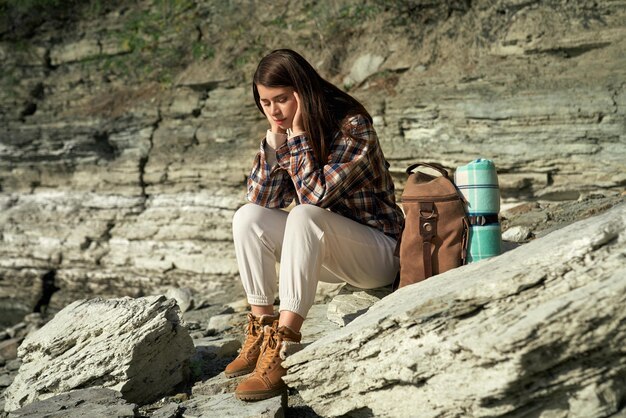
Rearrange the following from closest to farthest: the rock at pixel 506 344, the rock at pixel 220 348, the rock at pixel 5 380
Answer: the rock at pixel 506 344 < the rock at pixel 220 348 < the rock at pixel 5 380

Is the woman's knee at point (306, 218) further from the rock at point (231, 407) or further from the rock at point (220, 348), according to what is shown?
the rock at point (220, 348)

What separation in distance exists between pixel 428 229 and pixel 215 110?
609 centimetres

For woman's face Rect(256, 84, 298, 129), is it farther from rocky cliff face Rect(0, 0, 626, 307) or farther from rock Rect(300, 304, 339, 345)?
rocky cliff face Rect(0, 0, 626, 307)

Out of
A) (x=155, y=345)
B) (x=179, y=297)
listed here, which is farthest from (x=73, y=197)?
(x=155, y=345)

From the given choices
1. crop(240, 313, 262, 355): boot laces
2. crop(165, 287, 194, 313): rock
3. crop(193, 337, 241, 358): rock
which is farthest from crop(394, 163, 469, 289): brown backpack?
crop(165, 287, 194, 313): rock

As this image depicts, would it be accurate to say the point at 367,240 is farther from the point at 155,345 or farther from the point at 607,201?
the point at 607,201

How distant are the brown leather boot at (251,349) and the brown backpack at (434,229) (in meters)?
0.83

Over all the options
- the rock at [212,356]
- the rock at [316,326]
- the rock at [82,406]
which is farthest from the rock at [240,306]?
the rock at [82,406]

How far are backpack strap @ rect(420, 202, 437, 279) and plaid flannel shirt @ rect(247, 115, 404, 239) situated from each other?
35 centimetres

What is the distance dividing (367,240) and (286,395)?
0.94 metres

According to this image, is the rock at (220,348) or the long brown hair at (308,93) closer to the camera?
the long brown hair at (308,93)

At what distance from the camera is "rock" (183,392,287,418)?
3033 millimetres

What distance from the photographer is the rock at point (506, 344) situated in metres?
2.30

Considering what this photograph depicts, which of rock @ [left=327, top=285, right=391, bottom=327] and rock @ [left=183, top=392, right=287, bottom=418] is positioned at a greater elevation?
rock @ [left=327, top=285, right=391, bottom=327]
